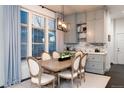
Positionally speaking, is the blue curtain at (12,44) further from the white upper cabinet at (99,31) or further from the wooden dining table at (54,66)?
the white upper cabinet at (99,31)

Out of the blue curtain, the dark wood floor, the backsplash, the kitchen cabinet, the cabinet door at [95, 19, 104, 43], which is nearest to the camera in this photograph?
the blue curtain

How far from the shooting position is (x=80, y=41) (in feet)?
20.9

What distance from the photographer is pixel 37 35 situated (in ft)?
16.6

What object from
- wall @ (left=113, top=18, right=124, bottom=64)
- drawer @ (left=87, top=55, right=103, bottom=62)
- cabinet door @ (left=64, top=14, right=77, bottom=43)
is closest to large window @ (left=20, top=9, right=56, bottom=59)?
cabinet door @ (left=64, top=14, right=77, bottom=43)

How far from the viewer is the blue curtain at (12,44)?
3.43m

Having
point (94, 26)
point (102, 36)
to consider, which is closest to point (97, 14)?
point (94, 26)

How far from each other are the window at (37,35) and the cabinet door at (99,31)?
2.33 metres

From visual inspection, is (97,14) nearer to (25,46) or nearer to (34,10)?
(34,10)

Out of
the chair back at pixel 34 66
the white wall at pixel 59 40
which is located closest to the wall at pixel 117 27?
the white wall at pixel 59 40

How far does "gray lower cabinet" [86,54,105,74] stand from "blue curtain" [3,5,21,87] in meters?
2.94

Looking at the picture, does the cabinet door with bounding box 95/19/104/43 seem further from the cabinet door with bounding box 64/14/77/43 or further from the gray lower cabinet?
the cabinet door with bounding box 64/14/77/43

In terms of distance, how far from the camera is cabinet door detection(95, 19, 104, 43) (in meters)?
5.31
